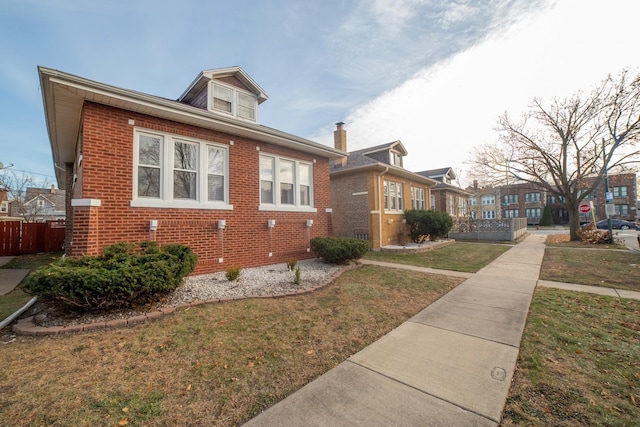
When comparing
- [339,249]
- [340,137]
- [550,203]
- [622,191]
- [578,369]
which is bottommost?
[578,369]

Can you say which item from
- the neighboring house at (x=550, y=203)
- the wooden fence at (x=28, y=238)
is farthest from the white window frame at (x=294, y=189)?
the neighboring house at (x=550, y=203)

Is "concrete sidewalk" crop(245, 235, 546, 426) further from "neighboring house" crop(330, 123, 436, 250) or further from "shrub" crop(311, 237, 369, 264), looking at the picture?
"neighboring house" crop(330, 123, 436, 250)

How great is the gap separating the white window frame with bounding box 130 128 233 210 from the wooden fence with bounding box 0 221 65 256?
1161 cm

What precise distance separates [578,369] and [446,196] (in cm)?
2313

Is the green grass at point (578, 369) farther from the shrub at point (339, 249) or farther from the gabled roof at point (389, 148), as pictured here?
the gabled roof at point (389, 148)

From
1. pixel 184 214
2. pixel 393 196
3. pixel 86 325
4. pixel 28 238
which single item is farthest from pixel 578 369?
pixel 28 238

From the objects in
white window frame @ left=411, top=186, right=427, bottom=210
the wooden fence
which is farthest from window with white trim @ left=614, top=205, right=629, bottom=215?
the wooden fence

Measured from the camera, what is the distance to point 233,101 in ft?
29.4

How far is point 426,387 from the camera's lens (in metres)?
2.48

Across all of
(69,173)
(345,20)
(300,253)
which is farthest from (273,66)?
(69,173)

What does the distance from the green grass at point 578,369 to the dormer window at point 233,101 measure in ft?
30.9

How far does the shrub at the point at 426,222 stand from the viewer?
13.8m

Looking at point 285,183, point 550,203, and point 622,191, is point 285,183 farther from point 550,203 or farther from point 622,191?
point 622,191

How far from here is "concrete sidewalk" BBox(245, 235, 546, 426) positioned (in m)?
2.09
